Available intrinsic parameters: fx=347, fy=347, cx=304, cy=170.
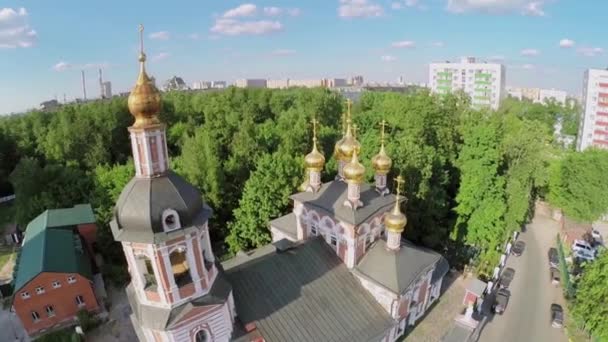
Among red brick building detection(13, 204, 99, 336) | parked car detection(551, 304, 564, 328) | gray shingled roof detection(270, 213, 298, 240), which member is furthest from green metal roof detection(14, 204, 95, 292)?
parked car detection(551, 304, 564, 328)

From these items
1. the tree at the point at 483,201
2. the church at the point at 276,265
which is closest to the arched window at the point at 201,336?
the church at the point at 276,265

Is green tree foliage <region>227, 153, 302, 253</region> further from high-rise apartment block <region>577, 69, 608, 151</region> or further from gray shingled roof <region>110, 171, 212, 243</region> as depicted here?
high-rise apartment block <region>577, 69, 608, 151</region>

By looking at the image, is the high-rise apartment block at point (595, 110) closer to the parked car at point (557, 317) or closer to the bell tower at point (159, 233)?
the parked car at point (557, 317)

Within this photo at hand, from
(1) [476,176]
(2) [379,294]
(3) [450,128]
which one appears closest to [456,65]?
(3) [450,128]

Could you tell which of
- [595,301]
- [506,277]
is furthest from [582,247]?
[595,301]

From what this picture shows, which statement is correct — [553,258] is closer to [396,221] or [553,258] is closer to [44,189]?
[396,221]

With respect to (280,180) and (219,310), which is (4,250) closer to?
(280,180)

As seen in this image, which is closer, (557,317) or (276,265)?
(276,265)
